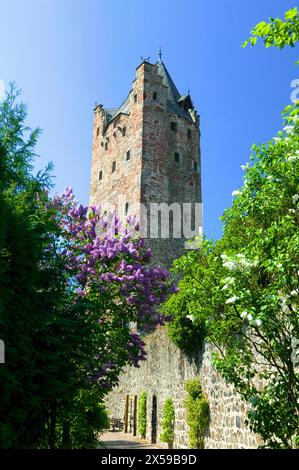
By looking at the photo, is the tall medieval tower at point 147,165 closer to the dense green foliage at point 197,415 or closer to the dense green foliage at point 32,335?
the dense green foliage at point 197,415

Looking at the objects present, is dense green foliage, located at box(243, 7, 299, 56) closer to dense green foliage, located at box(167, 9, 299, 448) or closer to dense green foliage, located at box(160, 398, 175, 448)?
dense green foliage, located at box(167, 9, 299, 448)

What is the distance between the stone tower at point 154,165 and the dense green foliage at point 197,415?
1701 cm

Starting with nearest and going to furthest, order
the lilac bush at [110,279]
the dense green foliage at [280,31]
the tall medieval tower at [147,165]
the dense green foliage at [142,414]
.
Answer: the dense green foliage at [280,31], the lilac bush at [110,279], the dense green foliage at [142,414], the tall medieval tower at [147,165]

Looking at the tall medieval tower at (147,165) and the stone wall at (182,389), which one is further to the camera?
the tall medieval tower at (147,165)

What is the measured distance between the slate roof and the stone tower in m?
0.12

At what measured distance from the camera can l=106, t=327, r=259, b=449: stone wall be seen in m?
9.66

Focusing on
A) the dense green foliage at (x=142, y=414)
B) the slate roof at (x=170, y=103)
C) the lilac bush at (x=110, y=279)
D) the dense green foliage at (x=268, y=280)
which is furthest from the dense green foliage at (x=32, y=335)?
the slate roof at (x=170, y=103)

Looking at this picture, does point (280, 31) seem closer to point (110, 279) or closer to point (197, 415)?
point (110, 279)

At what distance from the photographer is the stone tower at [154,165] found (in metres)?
29.6

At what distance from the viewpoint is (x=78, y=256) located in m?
10.2

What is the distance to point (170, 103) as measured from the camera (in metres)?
34.8

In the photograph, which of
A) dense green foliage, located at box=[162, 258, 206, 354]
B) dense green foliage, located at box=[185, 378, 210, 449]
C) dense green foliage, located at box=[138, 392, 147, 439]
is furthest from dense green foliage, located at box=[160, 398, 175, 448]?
dense green foliage, located at box=[138, 392, 147, 439]

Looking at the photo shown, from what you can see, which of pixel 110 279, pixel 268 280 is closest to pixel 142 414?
pixel 110 279
